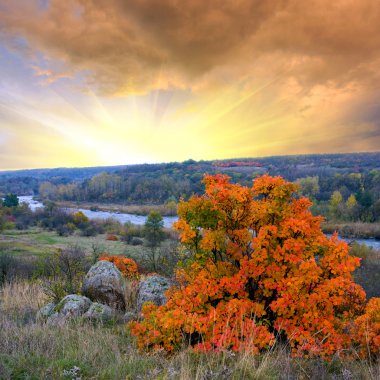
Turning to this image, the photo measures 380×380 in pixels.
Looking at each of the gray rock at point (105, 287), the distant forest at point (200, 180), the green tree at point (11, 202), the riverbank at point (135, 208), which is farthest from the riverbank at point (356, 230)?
the green tree at point (11, 202)

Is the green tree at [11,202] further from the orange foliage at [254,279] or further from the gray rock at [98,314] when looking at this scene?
the orange foliage at [254,279]

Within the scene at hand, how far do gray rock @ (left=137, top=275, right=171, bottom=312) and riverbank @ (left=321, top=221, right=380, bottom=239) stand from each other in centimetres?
5370

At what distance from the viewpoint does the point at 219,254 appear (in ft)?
22.9

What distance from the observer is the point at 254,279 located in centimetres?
657

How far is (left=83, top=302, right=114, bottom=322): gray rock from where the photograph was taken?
750cm

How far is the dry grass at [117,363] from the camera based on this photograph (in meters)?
4.24

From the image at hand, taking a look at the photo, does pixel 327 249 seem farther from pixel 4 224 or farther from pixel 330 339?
pixel 4 224

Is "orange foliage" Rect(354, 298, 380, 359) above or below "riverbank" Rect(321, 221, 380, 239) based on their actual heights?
above

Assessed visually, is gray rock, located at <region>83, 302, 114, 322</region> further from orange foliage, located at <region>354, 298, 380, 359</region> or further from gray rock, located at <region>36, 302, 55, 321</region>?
orange foliage, located at <region>354, 298, 380, 359</region>

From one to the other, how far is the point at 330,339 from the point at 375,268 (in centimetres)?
3043

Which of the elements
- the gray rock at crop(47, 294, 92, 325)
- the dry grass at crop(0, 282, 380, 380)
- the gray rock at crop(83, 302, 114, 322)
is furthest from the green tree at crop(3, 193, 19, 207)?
the dry grass at crop(0, 282, 380, 380)

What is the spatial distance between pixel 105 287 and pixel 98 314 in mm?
1823

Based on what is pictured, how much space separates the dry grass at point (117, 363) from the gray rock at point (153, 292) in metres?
3.04

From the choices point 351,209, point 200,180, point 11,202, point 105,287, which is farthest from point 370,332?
point 11,202
